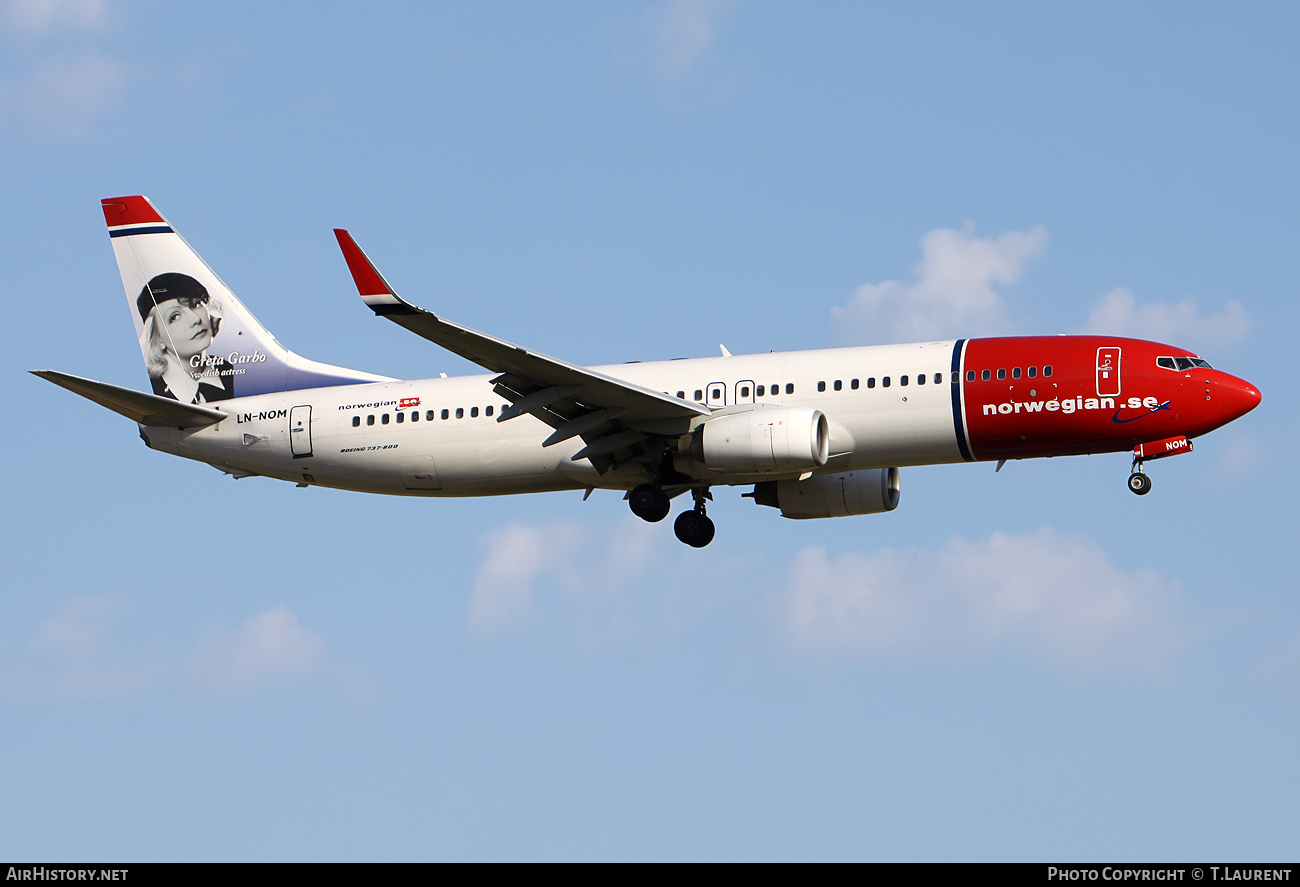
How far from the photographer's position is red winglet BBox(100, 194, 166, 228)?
1842 inches

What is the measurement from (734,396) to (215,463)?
45.8 ft

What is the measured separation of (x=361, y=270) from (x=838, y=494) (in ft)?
47.9

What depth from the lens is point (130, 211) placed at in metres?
46.9

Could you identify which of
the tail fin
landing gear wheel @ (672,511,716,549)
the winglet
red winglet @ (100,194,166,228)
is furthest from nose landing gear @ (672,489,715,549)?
red winglet @ (100,194,166,228)

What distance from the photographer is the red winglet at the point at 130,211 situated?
153 ft

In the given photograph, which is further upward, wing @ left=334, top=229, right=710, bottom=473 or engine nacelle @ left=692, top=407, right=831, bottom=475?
wing @ left=334, top=229, right=710, bottom=473

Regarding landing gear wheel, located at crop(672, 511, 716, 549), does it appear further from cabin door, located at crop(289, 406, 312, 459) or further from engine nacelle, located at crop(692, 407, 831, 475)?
cabin door, located at crop(289, 406, 312, 459)

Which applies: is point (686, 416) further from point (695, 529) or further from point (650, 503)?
point (695, 529)

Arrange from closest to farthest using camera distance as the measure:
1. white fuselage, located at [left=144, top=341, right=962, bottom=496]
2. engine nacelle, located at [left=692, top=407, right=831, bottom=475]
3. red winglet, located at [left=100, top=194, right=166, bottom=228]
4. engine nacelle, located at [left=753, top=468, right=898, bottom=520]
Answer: engine nacelle, located at [left=692, top=407, right=831, bottom=475], white fuselage, located at [left=144, top=341, right=962, bottom=496], engine nacelle, located at [left=753, top=468, right=898, bottom=520], red winglet, located at [left=100, top=194, right=166, bottom=228]

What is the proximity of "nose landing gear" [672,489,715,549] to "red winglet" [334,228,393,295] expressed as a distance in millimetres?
11793

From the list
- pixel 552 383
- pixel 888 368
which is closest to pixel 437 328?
pixel 552 383

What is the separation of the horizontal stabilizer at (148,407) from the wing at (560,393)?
9.26 metres
